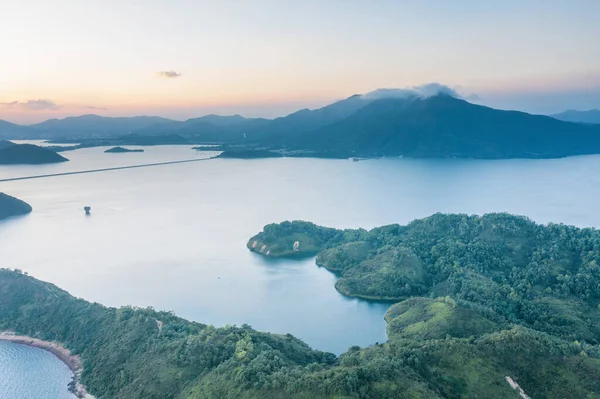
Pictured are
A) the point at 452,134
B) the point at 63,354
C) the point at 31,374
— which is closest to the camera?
the point at 31,374

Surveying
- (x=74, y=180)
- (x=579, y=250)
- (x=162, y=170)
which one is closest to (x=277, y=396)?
(x=579, y=250)

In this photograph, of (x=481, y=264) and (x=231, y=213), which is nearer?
(x=481, y=264)

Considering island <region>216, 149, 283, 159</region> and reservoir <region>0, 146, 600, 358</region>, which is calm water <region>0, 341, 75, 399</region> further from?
island <region>216, 149, 283, 159</region>

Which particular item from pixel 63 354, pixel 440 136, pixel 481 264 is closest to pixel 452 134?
pixel 440 136

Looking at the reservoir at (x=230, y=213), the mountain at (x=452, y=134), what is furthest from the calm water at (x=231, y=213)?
the mountain at (x=452, y=134)

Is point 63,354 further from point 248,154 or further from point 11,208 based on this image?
point 248,154

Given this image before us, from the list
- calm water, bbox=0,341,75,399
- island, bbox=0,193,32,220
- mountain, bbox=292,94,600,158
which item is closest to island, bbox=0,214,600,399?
calm water, bbox=0,341,75,399

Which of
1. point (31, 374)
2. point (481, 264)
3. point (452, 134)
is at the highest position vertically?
point (452, 134)

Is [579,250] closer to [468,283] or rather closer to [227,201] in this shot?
[468,283]
